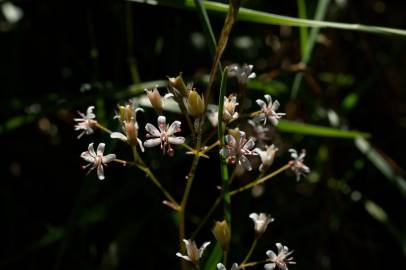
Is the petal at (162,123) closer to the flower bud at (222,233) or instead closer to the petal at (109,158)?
the petal at (109,158)

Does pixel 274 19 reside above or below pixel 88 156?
above

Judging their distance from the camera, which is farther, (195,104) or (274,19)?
(274,19)

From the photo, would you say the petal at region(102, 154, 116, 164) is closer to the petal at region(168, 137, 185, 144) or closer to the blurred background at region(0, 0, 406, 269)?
the petal at region(168, 137, 185, 144)

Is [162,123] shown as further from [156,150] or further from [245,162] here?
[156,150]

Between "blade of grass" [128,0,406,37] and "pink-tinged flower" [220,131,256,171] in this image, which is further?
"blade of grass" [128,0,406,37]

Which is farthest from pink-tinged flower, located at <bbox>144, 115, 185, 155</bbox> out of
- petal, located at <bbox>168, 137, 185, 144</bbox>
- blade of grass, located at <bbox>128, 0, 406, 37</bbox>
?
blade of grass, located at <bbox>128, 0, 406, 37</bbox>

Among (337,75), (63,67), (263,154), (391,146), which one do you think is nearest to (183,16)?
(63,67)

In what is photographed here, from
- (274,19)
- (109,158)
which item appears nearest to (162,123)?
(109,158)
